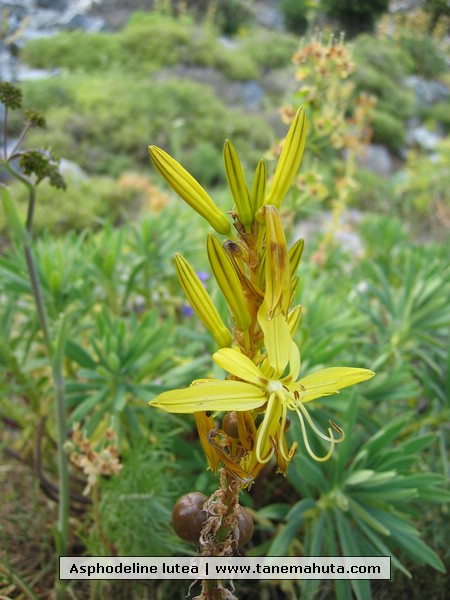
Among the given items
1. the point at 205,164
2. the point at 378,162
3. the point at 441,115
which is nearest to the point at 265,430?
the point at 205,164

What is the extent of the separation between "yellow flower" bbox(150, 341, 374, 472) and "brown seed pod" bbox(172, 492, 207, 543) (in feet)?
0.36

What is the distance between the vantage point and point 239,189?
1.64 ft

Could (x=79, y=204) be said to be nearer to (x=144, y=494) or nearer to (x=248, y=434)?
(x=144, y=494)

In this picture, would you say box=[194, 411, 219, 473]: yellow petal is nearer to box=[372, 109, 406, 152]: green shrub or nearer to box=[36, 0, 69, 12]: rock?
box=[372, 109, 406, 152]: green shrub

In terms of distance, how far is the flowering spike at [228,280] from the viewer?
1.61ft

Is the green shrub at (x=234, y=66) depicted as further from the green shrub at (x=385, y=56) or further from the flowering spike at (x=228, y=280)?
the flowering spike at (x=228, y=280)

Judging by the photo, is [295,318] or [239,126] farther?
[239,126]

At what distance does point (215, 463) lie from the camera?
1.74 feet

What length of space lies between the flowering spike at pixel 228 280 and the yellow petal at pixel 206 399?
8 cm

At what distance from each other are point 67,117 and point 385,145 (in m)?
5.36

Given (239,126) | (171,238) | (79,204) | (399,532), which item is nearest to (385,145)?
(239,126)

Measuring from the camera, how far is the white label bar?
86 cm

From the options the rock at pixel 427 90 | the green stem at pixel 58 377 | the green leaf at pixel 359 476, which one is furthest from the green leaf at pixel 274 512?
the rock at pixel 427 90

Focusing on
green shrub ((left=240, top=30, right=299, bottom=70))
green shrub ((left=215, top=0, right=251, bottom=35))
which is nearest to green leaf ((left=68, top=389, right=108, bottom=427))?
green shrub ((left=240, top=30, right=299, bottom=70))
